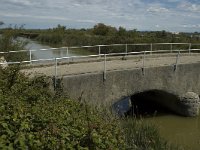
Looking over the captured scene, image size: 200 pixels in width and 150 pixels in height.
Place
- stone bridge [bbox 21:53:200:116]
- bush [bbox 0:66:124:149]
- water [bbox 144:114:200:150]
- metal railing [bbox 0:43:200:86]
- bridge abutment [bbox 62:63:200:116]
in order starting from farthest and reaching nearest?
water [bbox 144:114:200:150] < metal railing [bbox 0:43:200:86] < stone bridge [bbox 21:53:200:116] < bridge abutment [bbox 62:63:200:116] < bush [bbox 0:66:124:149]

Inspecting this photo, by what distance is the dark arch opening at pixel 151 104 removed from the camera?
1827 cm

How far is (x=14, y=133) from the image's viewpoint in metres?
6.18

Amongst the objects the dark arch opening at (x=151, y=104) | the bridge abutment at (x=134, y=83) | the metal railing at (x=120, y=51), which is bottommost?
the dark arch opening at (x=151, y=104)

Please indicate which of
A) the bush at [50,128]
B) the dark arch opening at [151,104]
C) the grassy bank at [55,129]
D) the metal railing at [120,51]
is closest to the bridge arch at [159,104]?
the dark arch opening at [151,104]

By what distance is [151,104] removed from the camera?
778 inches

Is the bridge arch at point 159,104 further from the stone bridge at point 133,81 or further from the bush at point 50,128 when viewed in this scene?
the bush at point 50,128

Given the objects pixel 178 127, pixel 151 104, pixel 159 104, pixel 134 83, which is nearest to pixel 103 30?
pixel 151 104

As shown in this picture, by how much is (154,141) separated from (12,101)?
139 inches

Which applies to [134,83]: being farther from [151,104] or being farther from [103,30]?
[103,30]

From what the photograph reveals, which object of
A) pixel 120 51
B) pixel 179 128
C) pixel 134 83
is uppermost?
pixel 120 51

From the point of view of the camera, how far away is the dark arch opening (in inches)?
719

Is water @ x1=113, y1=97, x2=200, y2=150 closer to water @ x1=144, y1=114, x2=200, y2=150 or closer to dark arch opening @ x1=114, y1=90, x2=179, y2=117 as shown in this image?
water @ x1=144, y1=114, x2=200, y2=150

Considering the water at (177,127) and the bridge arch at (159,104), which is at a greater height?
the bridge arch at (159,104)

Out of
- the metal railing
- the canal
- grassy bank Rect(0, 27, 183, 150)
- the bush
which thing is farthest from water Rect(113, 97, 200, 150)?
the bush
